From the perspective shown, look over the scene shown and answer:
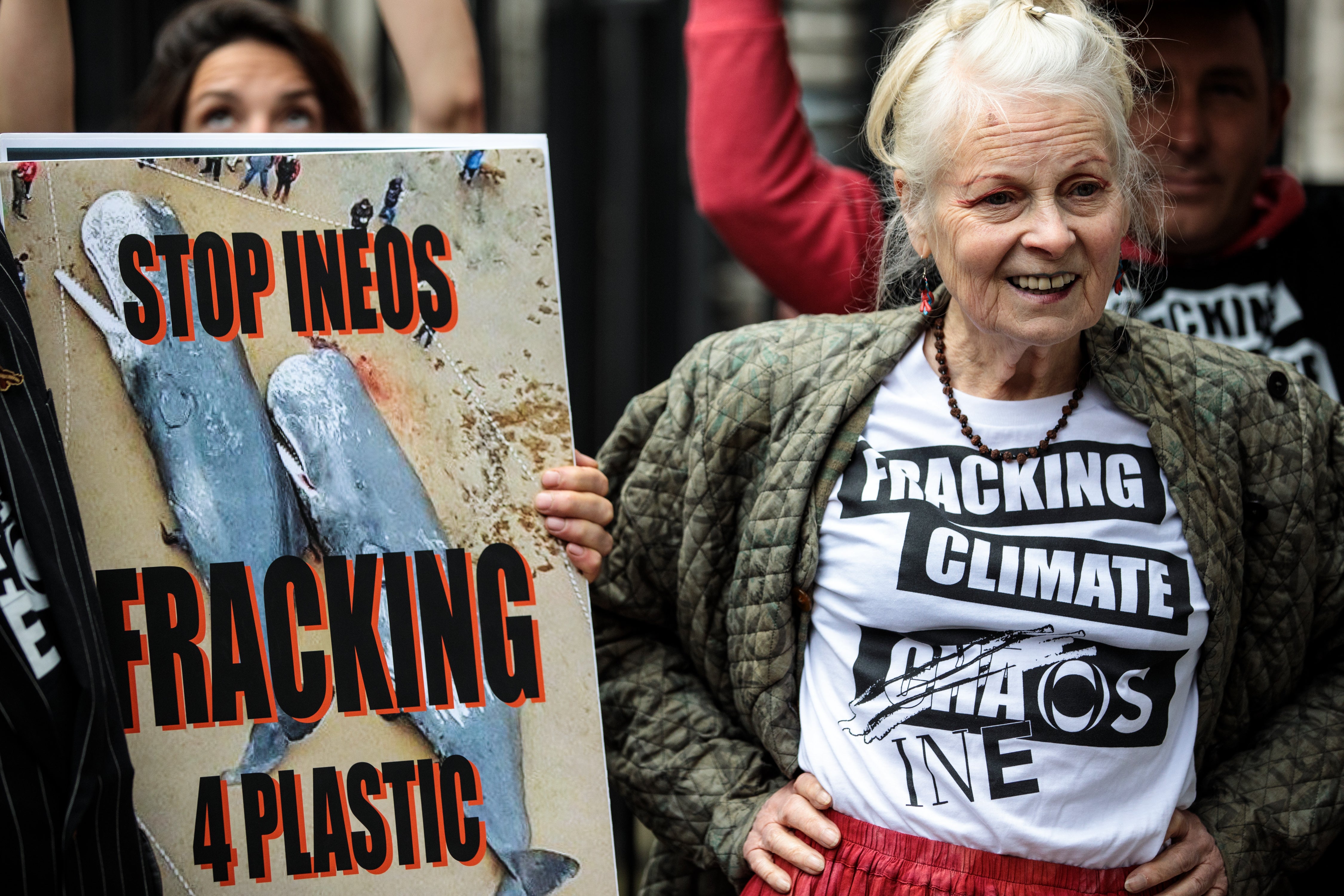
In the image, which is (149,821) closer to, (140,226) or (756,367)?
(140,226)

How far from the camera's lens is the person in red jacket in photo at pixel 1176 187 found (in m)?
2.13

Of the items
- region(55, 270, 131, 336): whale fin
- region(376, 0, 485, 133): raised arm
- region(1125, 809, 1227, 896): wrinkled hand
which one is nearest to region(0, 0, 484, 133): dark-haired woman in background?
region(376, 0, 485, 133): raised arm

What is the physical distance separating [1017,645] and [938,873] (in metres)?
0.29

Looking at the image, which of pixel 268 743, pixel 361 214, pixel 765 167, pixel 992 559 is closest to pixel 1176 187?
pixel 765 167

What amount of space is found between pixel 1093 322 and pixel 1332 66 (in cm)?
295

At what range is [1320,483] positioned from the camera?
1.70m

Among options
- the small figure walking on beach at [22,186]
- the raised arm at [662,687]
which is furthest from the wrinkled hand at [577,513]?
Result: the small figure walking on beach at [22,186]

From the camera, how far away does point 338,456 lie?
1559 millimetres

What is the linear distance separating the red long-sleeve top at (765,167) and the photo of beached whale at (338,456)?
2.17 feet

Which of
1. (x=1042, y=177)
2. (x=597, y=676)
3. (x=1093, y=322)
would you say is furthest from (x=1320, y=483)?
(x=597, y=676)

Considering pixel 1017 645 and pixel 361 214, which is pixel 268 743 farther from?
pixel 1017 645

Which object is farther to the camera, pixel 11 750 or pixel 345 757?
pixel 345 757

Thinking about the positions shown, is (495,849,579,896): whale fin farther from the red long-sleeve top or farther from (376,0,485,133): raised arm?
(376,0,485,133): raised arm

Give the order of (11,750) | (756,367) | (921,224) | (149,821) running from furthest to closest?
(756,367) < (921,224) < (149,821) < (11,750)
